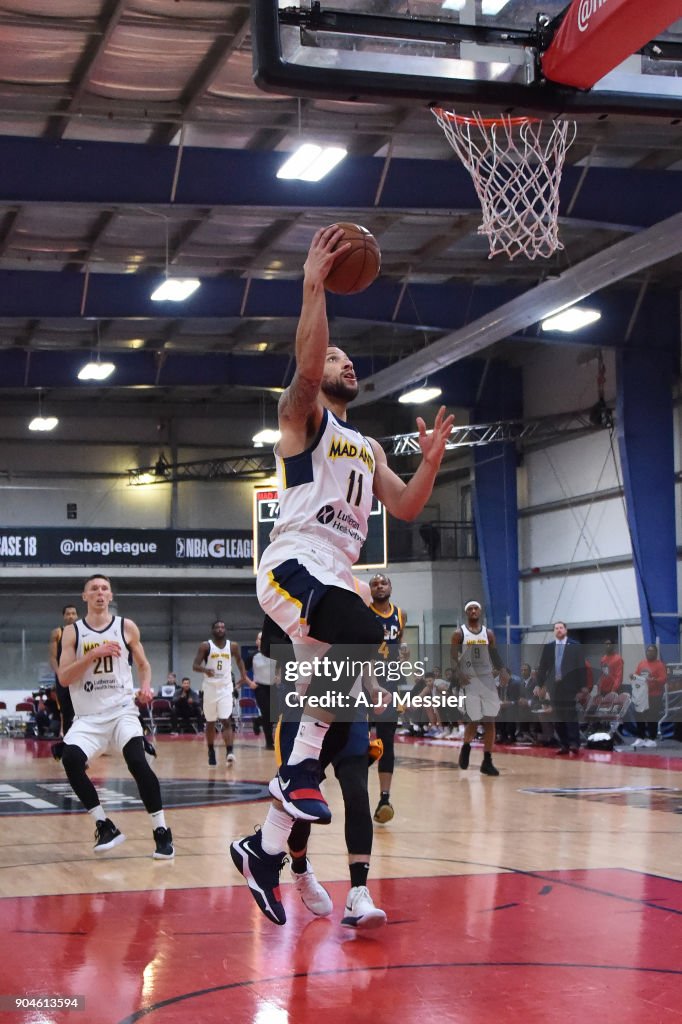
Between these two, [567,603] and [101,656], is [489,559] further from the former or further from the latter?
[101,656]

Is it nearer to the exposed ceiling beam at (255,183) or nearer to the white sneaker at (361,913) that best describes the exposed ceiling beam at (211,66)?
the exposed ceiling beam at (255,183)

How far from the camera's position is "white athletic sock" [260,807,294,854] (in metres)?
4.90

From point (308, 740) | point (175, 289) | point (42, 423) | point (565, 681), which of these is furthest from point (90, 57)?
point (42, 423)

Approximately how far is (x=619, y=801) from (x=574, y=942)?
6.48 metres

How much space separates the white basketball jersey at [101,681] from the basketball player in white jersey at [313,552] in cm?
294

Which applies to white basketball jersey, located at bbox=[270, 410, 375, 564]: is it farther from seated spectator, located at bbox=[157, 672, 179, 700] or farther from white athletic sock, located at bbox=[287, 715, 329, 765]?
seated spectator, located at bbox=[157, 672, 179, 700]

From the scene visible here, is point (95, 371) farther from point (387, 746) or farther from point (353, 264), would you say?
point (353, 264)

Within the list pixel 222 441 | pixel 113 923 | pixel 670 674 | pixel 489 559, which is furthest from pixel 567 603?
pixel 113 923

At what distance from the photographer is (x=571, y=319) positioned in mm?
21641

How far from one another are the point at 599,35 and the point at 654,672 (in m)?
13.7

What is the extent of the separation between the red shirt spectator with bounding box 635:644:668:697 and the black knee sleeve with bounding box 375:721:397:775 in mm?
10118

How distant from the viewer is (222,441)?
117 feet

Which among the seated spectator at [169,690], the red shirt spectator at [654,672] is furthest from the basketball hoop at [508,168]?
the seated spectator at [169,690]

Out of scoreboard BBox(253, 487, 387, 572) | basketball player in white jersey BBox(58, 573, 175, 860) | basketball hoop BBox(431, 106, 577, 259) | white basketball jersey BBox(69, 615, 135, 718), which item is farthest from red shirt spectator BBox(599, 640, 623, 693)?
white basketball jersey BBox(69, 615, 135, 718)
